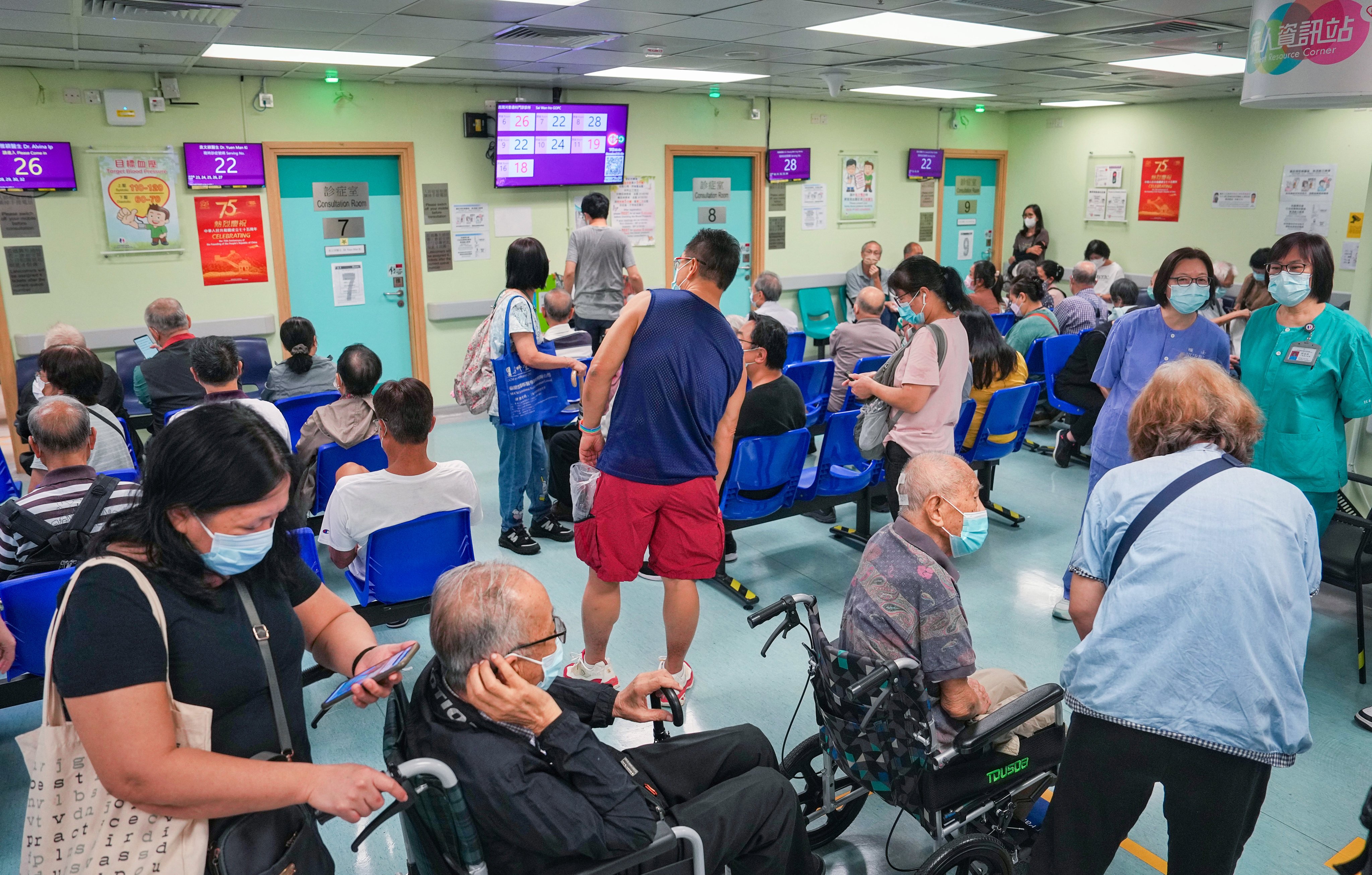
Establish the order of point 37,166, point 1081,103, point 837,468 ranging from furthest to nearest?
point 1081,103 → point 37,166 → point 837,468

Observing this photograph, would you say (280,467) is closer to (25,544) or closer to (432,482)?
(432,482)

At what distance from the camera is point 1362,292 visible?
13.6 ft

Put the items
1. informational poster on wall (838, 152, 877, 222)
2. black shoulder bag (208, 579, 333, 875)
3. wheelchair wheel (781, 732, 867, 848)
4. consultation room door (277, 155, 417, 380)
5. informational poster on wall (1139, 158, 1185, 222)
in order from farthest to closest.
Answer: informational poster on wall (838, 152, 877, 222)
informational poster on wall (1139, 158, 1185, 222)
consultation room door (277, 155, 417, 380)
wheelchair wheel (781, 732, 867, 848)
black shoulder bag (208, 579, 333, 875)

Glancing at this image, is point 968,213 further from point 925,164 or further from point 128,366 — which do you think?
point 128,366

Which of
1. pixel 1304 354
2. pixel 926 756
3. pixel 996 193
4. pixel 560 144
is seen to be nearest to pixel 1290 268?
pixel 1304 354

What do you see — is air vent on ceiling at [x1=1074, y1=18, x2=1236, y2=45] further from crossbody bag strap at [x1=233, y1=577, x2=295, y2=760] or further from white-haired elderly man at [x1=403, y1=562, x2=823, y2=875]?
crossbody bag strap at [x1=233, y1=577, x2=295, y2=760]

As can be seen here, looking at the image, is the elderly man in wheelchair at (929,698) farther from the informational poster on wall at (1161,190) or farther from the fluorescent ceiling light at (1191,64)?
the informational poster on wall at (1161,190)

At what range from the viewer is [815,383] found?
6.11 metres

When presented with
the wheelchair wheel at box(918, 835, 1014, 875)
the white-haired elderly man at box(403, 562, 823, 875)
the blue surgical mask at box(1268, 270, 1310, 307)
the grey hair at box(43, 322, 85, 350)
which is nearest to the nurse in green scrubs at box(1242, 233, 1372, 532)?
the blue surgical mask at box(1268, 270, 1310, 307)

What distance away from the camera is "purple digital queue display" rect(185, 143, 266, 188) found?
6629 mm

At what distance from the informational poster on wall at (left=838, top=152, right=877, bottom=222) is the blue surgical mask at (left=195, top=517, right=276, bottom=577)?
31.0 ft

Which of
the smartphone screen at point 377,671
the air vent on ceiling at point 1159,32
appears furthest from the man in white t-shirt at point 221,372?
the air vent on ceiling at point 1159,32

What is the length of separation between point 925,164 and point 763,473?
7.99 meters

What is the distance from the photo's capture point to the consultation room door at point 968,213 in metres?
11.4
